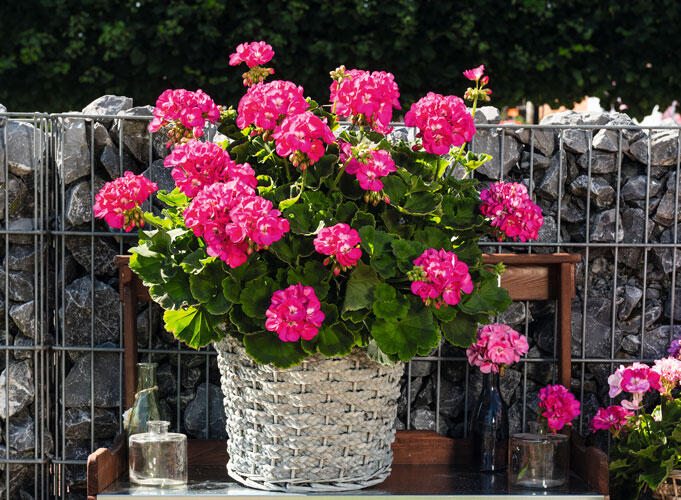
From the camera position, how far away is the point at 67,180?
2.39 meters

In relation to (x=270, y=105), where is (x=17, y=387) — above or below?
below

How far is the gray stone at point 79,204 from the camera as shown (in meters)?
2.39

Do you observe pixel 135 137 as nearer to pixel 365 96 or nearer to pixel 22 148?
pixel 22 148

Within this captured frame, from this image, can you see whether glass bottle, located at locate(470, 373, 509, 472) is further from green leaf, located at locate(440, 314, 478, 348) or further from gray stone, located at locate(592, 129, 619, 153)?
gray stone, located at locate(592, 129, 619, 153)

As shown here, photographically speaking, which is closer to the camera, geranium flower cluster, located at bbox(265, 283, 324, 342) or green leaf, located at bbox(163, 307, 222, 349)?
geranium flower cluster, located at bbox(265, 283, 324, 342)

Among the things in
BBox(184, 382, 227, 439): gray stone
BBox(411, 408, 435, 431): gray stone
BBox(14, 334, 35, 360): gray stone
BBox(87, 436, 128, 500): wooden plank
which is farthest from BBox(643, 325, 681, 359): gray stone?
BBox(14, 334, 35, 360): gray stone

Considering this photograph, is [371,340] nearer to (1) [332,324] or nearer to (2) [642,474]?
(1) [332,324]

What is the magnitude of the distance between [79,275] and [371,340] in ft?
3.28

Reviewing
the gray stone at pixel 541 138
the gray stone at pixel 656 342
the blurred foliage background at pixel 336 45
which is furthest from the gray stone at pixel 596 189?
the blurred foliage background at pixel 336 45

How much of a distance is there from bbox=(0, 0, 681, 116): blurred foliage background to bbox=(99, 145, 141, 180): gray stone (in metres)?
3.64

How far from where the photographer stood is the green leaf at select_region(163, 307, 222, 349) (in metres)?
1.85

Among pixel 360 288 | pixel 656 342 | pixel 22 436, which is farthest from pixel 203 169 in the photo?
pixel 656 342

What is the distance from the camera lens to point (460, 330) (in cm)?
192

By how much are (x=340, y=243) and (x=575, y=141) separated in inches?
40.5
